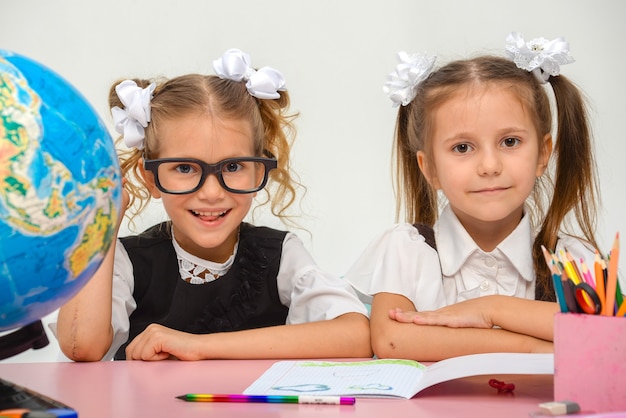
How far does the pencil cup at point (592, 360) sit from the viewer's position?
94cm

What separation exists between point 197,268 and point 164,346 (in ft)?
1.99

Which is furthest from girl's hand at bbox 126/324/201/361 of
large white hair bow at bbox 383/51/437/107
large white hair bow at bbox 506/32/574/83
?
large white hair bow at bbox 506/32/574/83

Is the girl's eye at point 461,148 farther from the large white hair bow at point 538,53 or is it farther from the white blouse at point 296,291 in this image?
the white blouse at point 296,291

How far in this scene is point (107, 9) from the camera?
10.9 ft

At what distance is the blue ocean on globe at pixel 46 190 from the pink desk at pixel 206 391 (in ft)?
0.66

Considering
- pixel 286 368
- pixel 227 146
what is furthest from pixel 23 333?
pixel 227 146

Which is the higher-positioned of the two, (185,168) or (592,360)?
(185,168)

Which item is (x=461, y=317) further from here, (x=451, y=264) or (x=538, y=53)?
(x=538, y=53)

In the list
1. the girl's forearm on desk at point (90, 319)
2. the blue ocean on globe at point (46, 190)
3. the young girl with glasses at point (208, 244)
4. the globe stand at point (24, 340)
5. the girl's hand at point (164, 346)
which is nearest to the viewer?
the blue ocean on globe at point (46, 190)

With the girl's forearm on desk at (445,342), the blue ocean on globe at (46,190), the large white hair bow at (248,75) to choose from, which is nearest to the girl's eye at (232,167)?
the large white hair bow at (248,75)

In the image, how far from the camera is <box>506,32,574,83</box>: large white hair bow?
2.04 meters

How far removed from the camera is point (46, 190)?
2.93 feet

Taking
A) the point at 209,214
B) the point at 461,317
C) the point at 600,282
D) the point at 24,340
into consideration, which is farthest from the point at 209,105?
the point at 600,282

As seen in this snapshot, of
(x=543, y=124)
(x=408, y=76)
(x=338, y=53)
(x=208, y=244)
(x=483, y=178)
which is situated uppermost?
(x=338, y=53)
